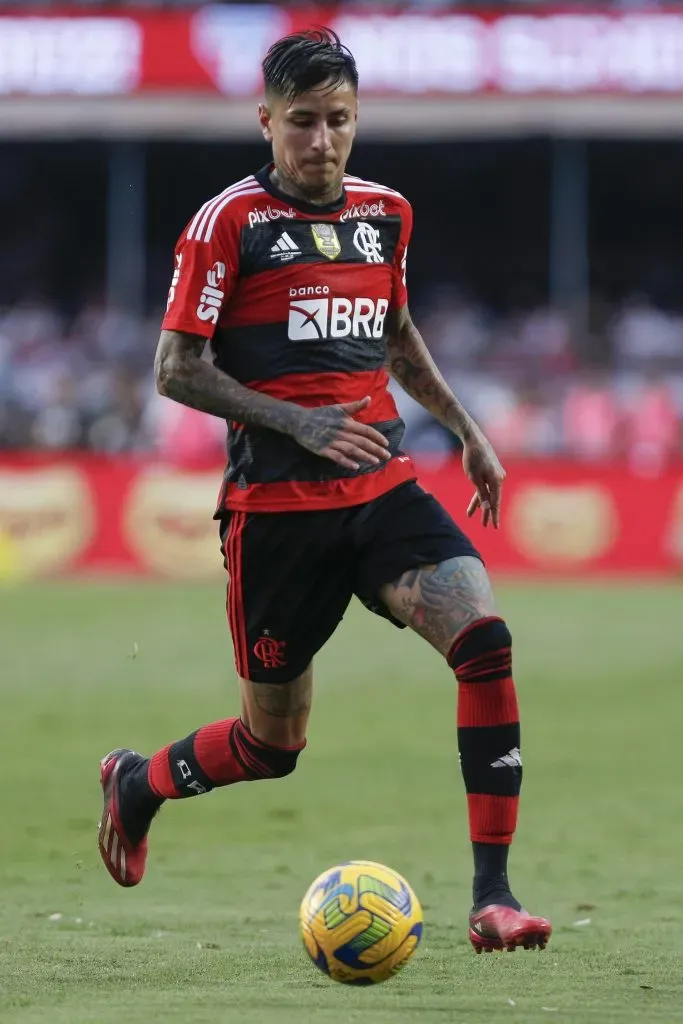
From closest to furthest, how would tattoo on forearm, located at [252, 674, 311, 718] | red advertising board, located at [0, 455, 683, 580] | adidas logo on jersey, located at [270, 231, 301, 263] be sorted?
adidas logo on jersey, located at [270, 231, 301, 263]
tattoo on forearm, located at [252, 674, 311, 718]
red advertising board, located at [0, 455, 683, 580]

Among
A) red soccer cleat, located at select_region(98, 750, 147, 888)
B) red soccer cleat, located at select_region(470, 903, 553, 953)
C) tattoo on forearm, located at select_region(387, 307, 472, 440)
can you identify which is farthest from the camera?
Answer: red soccer cleat, located at select_region(98, 750, 147, 888)

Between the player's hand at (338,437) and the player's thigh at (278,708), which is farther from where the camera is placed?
the player's thigh at (278,708)

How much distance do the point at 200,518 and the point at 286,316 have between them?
542 inches

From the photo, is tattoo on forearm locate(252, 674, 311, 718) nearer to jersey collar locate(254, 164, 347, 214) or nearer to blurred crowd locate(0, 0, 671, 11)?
jersey collar locate(254, 164, 347, 214)

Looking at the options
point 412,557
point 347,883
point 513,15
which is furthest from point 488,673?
point 513,15

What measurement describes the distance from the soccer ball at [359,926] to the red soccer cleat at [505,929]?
35cm

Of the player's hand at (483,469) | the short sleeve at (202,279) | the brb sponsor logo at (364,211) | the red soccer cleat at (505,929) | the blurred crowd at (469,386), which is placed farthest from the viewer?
the blurred crowd at (469,386)

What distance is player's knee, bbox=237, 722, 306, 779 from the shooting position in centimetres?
593

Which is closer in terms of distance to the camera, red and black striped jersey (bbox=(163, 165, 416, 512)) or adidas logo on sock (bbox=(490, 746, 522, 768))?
adidas logo on sock (bbox=(490, 746, 522, 768))

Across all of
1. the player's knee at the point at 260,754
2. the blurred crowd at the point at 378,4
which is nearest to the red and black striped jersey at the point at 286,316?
the player's knee at the point at 260,754

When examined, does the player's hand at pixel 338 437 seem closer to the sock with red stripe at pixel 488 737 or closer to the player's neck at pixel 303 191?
the sock with red stripe at pixel 488 737

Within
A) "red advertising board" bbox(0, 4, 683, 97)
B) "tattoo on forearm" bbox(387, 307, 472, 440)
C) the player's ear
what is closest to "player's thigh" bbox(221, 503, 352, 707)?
"tattoo on forearm" bbox(387, 307, 472, 440)

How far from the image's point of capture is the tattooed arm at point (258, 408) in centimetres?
535

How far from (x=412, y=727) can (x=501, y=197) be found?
67.1 ft
